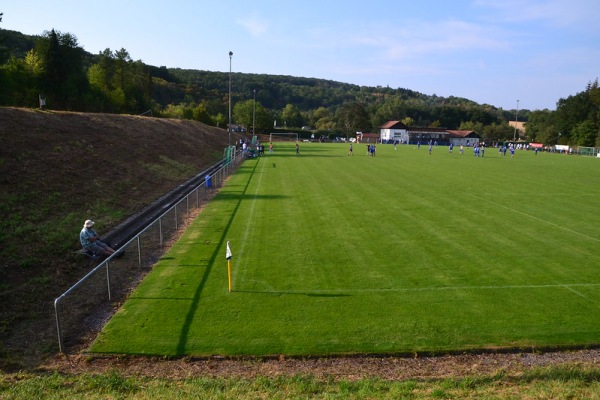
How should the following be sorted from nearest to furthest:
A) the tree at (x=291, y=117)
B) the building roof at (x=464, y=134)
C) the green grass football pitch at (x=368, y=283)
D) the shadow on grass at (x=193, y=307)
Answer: the shadow on grass at (x=193, y=307) → the green grass football pitch at (x=368, y=283) → the building roof at (x=464, y=134) → the tree at (x=291, y=117)

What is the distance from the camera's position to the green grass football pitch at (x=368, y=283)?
8.23 metres

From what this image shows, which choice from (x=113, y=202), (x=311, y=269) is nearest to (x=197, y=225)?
(x=113, y=202)

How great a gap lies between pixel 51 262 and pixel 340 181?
2066 cm

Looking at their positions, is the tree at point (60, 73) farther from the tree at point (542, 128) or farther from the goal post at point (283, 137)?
the tree at point (542, 128)

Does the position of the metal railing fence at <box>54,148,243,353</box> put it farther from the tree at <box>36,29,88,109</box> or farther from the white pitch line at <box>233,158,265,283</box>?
the tree at <box>36,29,88,109</box>

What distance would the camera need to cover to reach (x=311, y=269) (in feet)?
38.9

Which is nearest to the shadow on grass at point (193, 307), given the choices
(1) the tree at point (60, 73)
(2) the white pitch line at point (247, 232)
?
(2) the white pitch line at point (247, 232)

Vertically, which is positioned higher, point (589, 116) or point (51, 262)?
point (589, 116)

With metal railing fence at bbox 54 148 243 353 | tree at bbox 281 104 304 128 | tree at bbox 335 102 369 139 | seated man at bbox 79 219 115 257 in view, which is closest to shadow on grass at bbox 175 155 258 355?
metal railing fence at bbox 54 148 243 353

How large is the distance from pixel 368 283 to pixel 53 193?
1352 cm

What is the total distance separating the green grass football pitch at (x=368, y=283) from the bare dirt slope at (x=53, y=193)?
79.0 inches

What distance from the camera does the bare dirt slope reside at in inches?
372

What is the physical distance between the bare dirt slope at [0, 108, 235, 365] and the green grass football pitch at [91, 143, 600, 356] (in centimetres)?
201

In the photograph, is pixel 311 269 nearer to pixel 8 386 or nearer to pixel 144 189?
pixel 8 386
